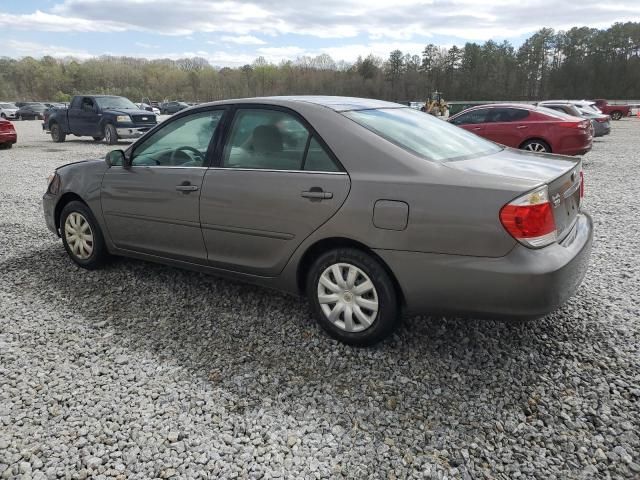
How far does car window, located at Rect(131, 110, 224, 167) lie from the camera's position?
377 centimetres

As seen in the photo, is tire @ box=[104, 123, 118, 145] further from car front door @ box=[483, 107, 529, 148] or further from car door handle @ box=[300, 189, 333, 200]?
car door handle @ box=[300, 189, 333, 200]

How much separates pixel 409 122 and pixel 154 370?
2376mm

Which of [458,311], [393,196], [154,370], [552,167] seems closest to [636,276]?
[552,167]

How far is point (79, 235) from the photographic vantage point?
15.3 feet

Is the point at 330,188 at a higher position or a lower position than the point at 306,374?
higher

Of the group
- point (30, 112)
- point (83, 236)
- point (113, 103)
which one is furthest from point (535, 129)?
point (30, 112)

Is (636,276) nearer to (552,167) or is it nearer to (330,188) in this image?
(552,167)

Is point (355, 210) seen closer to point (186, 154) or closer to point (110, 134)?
point (186, 154)

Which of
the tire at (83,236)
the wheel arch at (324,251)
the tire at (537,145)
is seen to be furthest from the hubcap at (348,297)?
the tire at (537,145)

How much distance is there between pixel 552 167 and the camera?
312 cm

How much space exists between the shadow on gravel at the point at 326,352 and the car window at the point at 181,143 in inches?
42.7

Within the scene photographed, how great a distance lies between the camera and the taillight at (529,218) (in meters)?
2.58

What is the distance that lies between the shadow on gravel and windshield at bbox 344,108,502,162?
1202mm

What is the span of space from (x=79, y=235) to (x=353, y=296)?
115 inches
